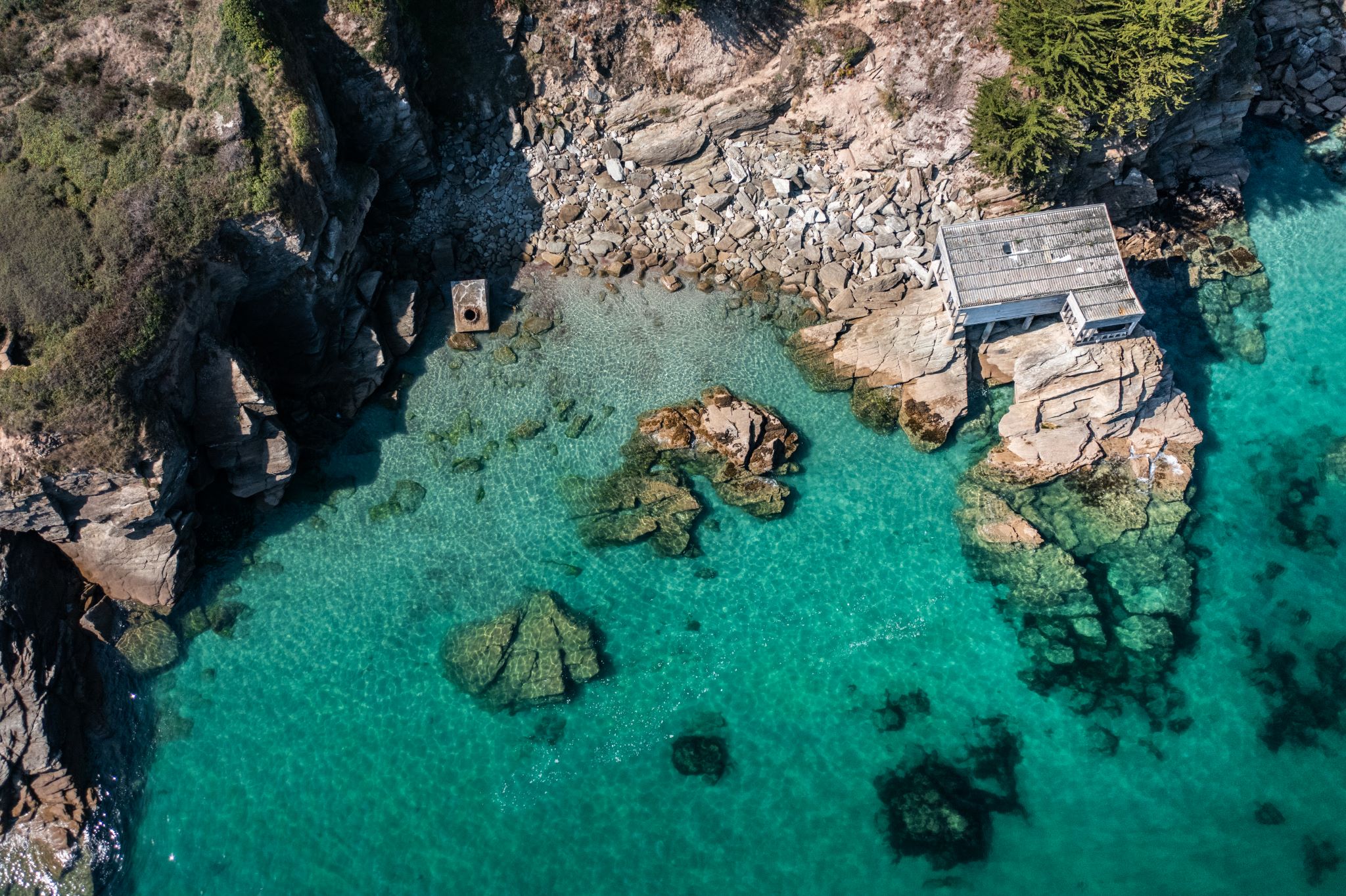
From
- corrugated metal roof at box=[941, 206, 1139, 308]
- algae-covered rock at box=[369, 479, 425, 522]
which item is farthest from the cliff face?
corrugated metal roof at box=[941, 206, 1139, 308]

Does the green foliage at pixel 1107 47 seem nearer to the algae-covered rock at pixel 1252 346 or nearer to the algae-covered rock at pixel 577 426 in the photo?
the algae-covered rock at pixel 1252 346

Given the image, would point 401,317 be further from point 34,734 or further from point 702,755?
point 702,755

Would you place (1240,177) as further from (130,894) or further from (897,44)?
(130,894)

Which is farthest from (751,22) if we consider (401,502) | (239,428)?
(239,428)

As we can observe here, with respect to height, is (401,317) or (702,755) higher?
(401,317)

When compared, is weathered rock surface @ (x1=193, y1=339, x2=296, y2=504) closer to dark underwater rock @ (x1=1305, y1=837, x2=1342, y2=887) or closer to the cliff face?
the cliff face

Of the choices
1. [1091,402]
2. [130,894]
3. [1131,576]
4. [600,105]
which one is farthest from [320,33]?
[1131,576]

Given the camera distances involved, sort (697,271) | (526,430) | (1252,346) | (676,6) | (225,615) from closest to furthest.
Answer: (225,615)
(526,430)
(676,6)
(1252,346)
(697,271)
